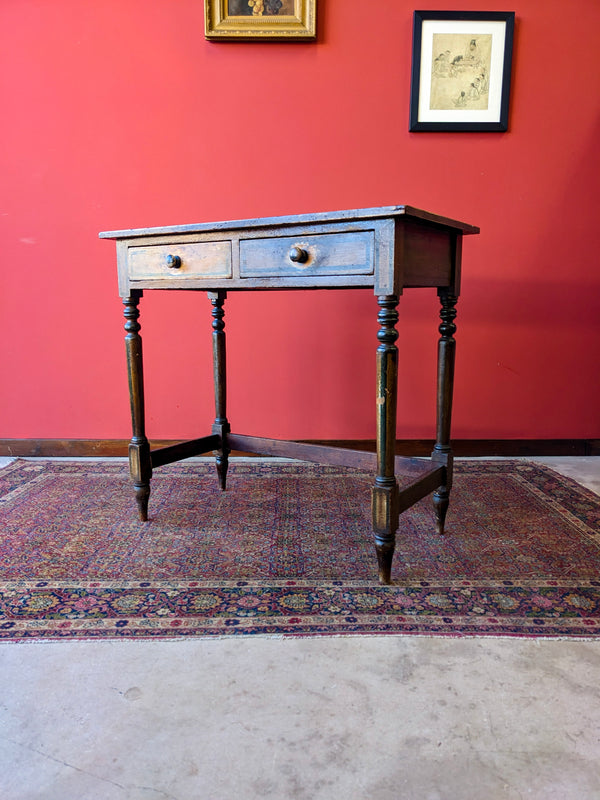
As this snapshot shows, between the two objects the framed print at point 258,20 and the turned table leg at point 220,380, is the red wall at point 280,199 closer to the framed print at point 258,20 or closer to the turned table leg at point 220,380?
the framed print at point 258,20

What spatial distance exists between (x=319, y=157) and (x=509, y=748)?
2.76 m

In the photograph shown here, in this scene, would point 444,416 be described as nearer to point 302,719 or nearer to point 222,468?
point 222,468

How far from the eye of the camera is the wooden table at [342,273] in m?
1.64

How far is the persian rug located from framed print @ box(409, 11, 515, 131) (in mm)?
1851

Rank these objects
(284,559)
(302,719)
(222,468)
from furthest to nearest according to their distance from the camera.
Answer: (222,468), (284,559), (302,719)

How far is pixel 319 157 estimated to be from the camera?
9.98 ft

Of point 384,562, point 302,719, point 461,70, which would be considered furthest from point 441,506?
point 461,70

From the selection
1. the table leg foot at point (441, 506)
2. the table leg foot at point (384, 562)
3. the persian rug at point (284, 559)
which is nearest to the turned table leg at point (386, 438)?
the table leg foot at point (384, 562)

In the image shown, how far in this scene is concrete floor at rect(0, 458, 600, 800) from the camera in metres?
1.05

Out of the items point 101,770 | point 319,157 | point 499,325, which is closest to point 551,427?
point 499,325

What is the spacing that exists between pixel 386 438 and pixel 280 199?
1837 mm

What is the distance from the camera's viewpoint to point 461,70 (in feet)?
9.66

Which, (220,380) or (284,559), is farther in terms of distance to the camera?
(220,380)

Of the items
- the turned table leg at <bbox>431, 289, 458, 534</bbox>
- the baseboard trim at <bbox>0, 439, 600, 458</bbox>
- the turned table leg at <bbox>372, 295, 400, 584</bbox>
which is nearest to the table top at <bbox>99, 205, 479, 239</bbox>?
the turned table leg at <bbox>372, 295, 400, 584</bbox>
